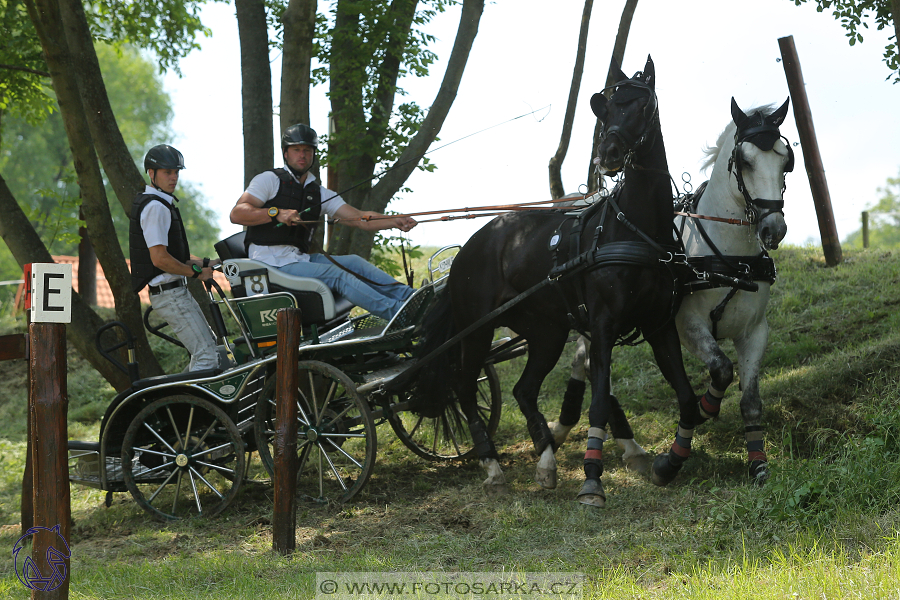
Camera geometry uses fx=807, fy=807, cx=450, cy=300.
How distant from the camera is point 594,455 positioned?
487 cm

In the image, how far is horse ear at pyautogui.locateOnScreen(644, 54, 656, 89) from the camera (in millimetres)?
4855

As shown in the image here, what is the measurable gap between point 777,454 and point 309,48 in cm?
489

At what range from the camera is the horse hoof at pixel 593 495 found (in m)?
4.79

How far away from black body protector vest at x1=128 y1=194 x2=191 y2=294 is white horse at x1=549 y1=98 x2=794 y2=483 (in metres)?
3.49

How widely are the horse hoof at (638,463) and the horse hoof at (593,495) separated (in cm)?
98

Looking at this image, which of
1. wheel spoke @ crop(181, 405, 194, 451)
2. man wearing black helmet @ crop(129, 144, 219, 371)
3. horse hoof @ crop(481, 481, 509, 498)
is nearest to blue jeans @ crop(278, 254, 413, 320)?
man wearing black helmet @ crop(129, 144, 219, 371)

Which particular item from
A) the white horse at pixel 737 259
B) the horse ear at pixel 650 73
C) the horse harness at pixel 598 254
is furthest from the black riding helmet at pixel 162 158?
the white horse at pixel 737 259

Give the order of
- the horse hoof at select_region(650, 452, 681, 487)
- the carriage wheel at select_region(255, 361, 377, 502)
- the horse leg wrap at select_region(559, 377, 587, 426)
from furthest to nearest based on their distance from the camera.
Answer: the horse leg wrap at select_region(559, 377, 587, 426) < the carriage wheel at select_region(255, 361, 377, 502) < the horse hoof at select_region(650, 452, 681, 487)

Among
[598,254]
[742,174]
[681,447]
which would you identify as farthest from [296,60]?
[681,447]

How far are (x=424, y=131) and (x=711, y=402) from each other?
397 centimetres

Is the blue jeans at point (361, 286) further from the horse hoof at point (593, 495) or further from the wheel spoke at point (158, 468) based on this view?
the horse hoof at point (593, 495)

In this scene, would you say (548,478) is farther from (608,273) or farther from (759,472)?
(608,273)

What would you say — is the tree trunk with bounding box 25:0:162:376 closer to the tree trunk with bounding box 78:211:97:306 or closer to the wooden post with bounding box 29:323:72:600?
the wooden post with bounding box 29:323:72:600

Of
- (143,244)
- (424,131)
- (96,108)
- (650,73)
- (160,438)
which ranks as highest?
(96,108)
